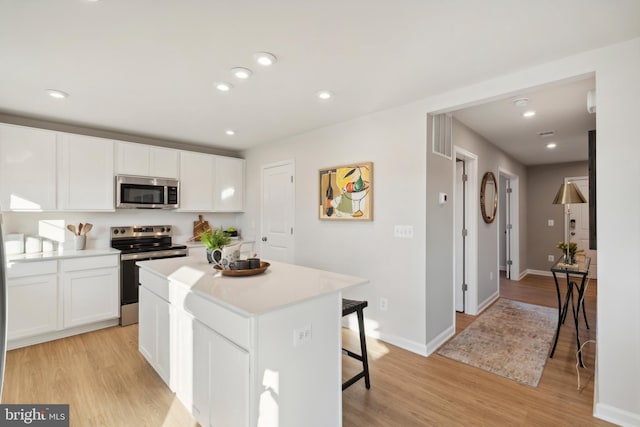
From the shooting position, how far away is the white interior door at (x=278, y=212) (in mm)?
4266

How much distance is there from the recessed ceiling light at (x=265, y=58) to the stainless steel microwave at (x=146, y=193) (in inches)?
104

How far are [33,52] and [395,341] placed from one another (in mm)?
3690

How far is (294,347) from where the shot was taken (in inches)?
62.2

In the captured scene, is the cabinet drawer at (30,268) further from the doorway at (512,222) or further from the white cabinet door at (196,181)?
the doorway at (512,222)

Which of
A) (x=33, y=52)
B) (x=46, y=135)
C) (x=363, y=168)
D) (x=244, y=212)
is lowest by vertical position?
(x=244, y=212)

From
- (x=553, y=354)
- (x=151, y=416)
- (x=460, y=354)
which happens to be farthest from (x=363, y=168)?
(x=151, y=416)

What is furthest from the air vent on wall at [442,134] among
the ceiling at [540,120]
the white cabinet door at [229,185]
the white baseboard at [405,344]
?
the white cabinet door at [229,185]

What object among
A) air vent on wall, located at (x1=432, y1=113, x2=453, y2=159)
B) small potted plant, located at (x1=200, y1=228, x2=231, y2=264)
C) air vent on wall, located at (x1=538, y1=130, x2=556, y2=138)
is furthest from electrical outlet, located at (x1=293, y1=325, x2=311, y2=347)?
air vent on wall, located at (x1=538, y1=130, x2=556, y2=138)

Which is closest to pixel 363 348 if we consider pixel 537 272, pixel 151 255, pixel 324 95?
pixel 324 95

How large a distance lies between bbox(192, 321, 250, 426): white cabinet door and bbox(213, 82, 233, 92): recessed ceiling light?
186 cm

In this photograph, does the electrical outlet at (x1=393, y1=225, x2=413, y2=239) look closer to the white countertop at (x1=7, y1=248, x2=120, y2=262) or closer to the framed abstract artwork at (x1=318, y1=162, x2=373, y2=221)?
the framed abstract artwork at (x1=318, y1=162, x2=373, y2=221)

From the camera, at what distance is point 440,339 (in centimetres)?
311

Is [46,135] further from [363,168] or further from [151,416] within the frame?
[363,168]

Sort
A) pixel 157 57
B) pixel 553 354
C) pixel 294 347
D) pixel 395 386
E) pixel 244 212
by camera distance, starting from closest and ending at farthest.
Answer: pixel 294 347 → pixel 157 57 → pixel 395 386 → pixel 553 354 → pixel 244 212
